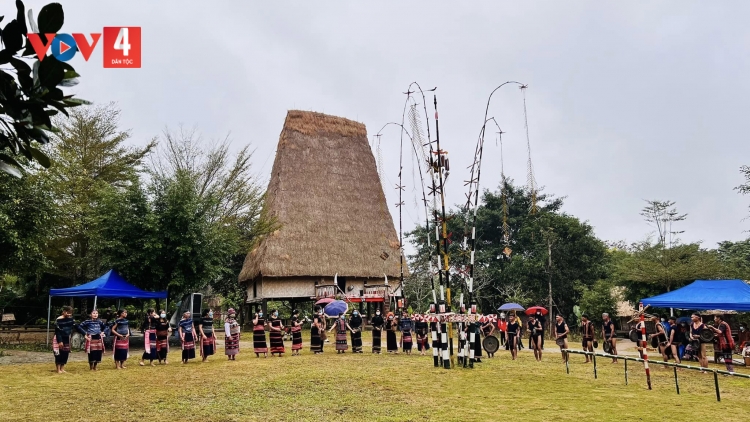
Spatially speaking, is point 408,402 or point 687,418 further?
point 408,402

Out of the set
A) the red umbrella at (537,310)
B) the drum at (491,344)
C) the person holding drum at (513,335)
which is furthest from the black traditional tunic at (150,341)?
the red umbrella at (537,310)

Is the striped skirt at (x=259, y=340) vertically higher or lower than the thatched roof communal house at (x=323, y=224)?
lower

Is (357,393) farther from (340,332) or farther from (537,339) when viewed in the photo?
(340,332)

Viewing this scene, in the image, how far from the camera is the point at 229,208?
26609 millimetres

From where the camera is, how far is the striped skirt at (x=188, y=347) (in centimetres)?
1456

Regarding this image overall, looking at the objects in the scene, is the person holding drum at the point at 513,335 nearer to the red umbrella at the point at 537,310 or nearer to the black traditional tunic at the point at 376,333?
the red umbrella at the point at 537,310

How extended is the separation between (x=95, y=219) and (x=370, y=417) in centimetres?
1668

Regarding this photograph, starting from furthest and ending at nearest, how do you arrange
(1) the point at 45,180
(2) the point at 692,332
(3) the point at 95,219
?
1. (3) the point at 95,219
2. (1) the point at 45,180
3. (2) the point at 692,332

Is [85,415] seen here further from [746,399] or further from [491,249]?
[491,249]

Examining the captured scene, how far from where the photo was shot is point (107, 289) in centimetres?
1788

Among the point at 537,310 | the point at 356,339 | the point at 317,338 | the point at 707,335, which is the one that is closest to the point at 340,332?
the point at 356,339

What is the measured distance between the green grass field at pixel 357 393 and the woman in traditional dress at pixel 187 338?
0.76 metres

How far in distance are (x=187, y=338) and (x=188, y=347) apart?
25 cm

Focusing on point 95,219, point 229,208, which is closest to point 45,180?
point 95,219
